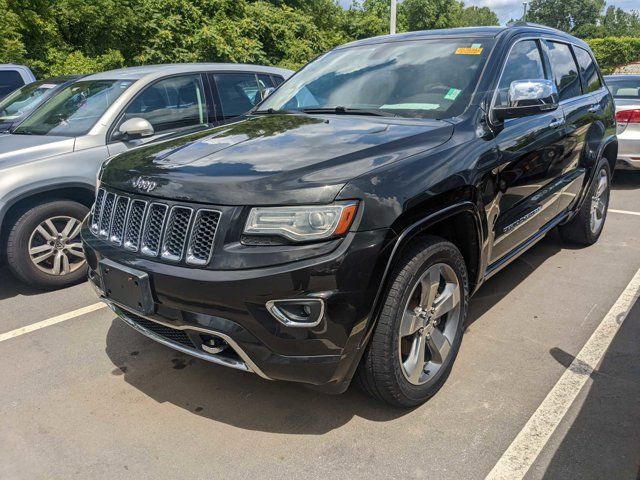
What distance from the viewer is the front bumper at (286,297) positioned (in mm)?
2156

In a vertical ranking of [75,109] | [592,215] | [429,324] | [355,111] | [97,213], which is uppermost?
[355,111]

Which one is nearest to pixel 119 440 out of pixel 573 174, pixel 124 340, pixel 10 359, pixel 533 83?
pixel 124 340

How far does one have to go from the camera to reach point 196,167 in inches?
98.2

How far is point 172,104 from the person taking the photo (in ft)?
17.0

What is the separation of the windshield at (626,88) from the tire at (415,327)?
7042mm

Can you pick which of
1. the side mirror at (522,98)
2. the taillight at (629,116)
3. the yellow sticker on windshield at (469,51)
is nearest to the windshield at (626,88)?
the taillight at (629,116)

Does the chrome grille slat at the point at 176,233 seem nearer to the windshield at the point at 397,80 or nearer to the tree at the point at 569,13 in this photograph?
the windshield at the point at 397,80

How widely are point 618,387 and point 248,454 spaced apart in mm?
1993

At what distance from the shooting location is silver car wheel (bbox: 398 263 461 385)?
2.66 m

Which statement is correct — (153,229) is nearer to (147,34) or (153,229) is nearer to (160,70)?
(160,70)

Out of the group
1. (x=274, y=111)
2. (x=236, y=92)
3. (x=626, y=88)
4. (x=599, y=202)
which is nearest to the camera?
(x=274, y=111)

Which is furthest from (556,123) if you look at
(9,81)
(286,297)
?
(9,81)

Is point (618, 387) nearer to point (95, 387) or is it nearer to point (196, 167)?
point (196, 167)

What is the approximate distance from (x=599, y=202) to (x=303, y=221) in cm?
414
